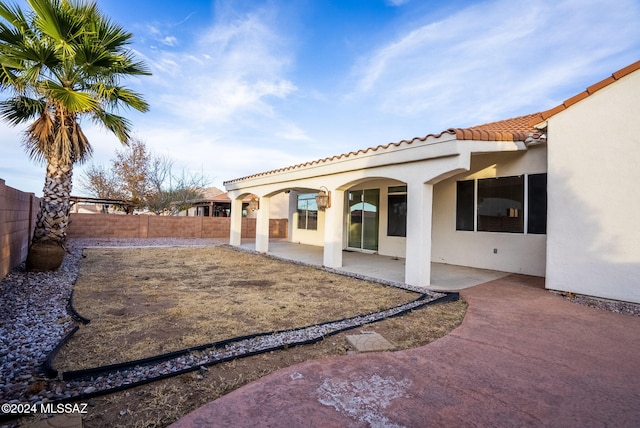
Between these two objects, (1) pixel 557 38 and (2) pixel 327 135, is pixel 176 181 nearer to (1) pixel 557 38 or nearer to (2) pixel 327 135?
(2) pixel 327 135

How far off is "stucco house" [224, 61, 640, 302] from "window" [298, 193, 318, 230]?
18.8 ft

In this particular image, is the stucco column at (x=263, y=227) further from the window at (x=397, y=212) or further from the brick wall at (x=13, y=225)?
the brick wall at (x=13, y=225)

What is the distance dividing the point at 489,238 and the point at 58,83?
1206 cm

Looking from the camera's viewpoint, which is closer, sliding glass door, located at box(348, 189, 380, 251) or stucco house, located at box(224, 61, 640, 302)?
stucco house, located at box(224, 61, 640, 302)

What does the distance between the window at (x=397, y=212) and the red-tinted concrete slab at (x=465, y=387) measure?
23.8 feet

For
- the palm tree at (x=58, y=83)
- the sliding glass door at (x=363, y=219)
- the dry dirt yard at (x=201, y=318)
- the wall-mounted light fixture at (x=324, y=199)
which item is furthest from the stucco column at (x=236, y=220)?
the palm tree at (x=58, y=83)

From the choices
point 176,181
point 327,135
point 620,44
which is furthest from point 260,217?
point 176,181

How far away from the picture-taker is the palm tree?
6965mm

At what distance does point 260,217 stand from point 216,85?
630 cm

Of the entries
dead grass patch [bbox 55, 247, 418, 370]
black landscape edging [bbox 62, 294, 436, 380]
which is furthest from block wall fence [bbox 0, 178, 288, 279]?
black landscape edging [bbox 62, 294, 436, 380]

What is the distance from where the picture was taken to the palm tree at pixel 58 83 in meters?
6.96

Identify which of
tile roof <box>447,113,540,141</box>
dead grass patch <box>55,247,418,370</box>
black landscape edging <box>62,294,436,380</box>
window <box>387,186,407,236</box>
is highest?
tile roof <box>447,113,540,141</box>

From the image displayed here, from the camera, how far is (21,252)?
8.55 metres

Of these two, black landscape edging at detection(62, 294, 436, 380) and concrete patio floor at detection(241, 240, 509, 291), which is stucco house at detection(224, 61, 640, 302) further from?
black landscape edging at detection(62, 294, 436, 380)
